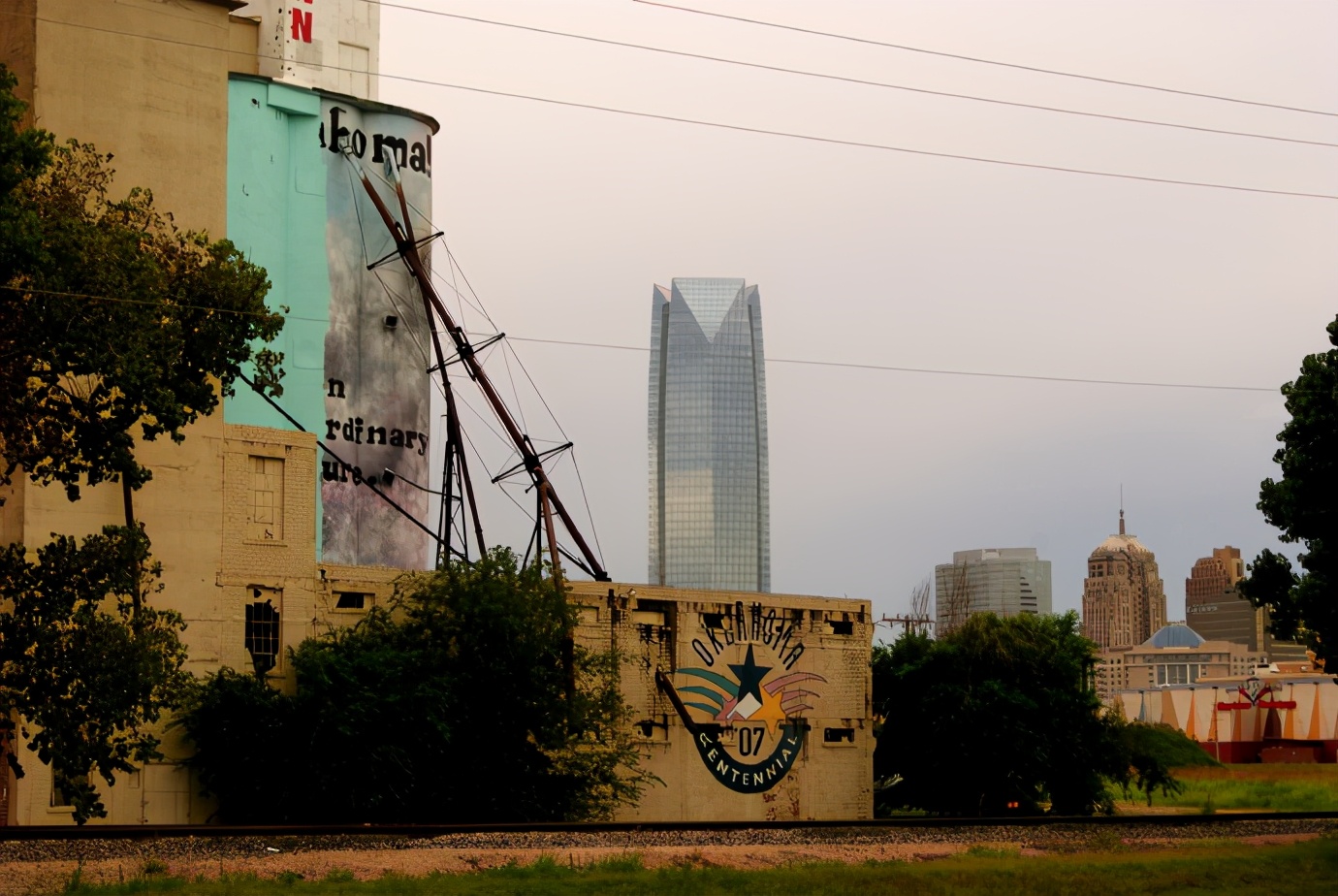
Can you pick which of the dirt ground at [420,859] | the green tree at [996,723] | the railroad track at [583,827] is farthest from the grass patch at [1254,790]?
the dirt ground at [420,859]

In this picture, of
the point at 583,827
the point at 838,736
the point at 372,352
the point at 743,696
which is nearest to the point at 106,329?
the point at 583,827

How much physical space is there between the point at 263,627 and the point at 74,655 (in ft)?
Answer: 32.4

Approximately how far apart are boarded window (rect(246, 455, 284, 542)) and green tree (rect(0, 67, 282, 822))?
24.8 feet

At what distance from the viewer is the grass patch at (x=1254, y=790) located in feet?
175

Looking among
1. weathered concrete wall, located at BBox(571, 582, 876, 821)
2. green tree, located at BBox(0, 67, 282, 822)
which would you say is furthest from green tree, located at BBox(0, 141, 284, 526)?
weathered concrete wall, located at BBox(571, 582, 876, 821)

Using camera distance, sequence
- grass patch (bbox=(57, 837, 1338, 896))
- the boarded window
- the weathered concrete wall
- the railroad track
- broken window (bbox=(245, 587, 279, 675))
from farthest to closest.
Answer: the weathered concrete wall → the boarded window → broken window (bbox=(245, 587, 279, 675)) → the railroad track → grass patch (bbox=(57, 837, 1338, 896))

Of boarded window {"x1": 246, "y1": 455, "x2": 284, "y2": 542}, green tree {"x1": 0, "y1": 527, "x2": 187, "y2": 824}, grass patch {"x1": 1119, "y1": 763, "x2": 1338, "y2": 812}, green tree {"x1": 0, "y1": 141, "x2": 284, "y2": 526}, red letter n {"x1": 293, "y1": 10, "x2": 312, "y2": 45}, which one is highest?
red letter n {"x1": 293, "y1": 10, "x2": 312, "y2": 45}

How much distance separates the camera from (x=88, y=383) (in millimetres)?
33000

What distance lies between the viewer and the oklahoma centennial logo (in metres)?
46.5

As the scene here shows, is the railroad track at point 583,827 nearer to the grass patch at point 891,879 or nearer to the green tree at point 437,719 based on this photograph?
the grass patch at point 891,879

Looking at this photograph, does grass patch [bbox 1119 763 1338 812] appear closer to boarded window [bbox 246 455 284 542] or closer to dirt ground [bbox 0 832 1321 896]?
dirt ground [bbox 0 832 1321 896]

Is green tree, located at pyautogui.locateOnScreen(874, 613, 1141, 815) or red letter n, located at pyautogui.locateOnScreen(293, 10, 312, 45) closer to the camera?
green tree, located at pyautogui.locateOnScreen(874, 613, 1141, 815)

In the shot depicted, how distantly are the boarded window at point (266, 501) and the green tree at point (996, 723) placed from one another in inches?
802

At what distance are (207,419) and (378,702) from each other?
26.5 ft
